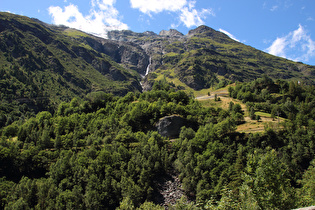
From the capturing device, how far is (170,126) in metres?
100

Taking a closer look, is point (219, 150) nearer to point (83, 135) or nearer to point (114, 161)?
point (114, 161)

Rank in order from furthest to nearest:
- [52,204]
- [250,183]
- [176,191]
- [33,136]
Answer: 1. [33,136]
2. [176,191]
3. [52,204]
4. [250,183]

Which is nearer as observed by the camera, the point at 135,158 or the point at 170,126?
the point at 135,158

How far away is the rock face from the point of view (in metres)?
Result: 99.5

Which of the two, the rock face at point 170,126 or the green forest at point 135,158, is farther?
the rock face at point 170,126

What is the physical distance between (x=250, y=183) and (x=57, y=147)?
85922 millimetres

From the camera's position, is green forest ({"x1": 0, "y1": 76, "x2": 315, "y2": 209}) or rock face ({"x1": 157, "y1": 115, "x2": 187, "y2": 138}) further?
rock face ({"x1": 157, "y1": 115, "x2": 187, "y2": 138})

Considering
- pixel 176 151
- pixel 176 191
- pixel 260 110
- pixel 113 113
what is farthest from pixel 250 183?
pixel 260 110

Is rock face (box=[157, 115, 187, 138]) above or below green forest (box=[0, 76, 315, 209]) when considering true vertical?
above

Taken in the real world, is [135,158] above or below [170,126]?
below

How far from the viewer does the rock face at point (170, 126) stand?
99.5 m

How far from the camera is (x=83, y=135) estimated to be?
316ft

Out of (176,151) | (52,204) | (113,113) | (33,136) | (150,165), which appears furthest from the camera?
(113,113)

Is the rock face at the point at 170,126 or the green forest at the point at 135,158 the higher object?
the rock face at the point at 170,126
